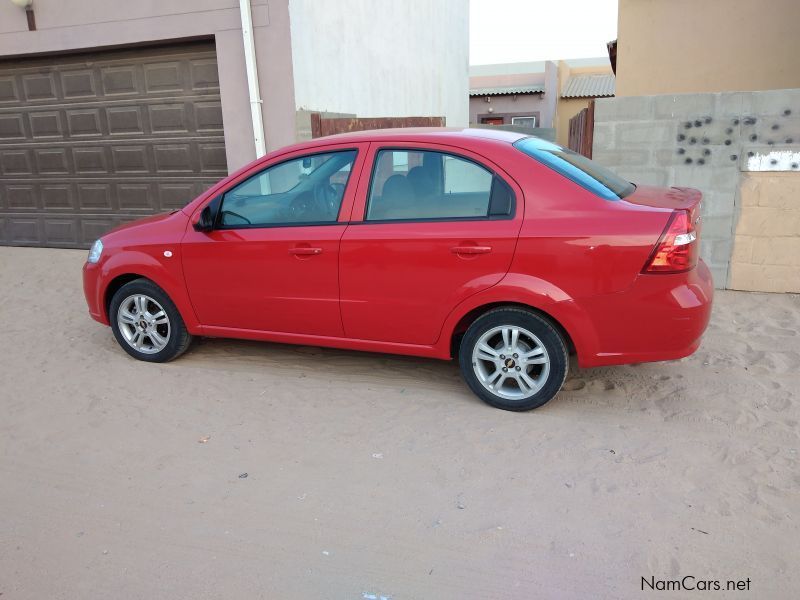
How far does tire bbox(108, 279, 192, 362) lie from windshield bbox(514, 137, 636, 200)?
2.75 meters

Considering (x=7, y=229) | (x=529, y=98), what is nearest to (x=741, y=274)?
(x=7, y=229)

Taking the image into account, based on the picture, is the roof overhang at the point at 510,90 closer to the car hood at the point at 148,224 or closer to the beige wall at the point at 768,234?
the beige wall at the point at 768,234

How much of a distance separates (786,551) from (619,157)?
457 centimetres

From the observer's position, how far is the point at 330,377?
180 inches

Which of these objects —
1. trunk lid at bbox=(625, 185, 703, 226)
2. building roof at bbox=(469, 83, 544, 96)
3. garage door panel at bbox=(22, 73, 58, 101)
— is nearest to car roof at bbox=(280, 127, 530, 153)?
trunk lid at bbox=(625, 185, 703, 226)

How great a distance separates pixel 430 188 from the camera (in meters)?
4.01

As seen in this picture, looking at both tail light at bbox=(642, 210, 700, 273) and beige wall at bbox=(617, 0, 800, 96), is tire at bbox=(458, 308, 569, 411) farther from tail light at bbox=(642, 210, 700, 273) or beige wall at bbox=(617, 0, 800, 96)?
beige wall at bbox=(617, 0, 800, 96)

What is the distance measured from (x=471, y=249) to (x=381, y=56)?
7.79 meters

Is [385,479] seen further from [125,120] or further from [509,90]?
[509,90]

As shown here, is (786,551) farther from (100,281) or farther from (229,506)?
(100,281)

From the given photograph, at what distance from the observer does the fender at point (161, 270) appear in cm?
464

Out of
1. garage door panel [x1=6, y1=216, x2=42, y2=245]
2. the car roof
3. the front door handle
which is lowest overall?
garage door panel [x1=6, y1=216, x2=42, y2=245]

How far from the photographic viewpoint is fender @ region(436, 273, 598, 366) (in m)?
3.67

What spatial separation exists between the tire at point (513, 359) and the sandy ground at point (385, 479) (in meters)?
0.14
